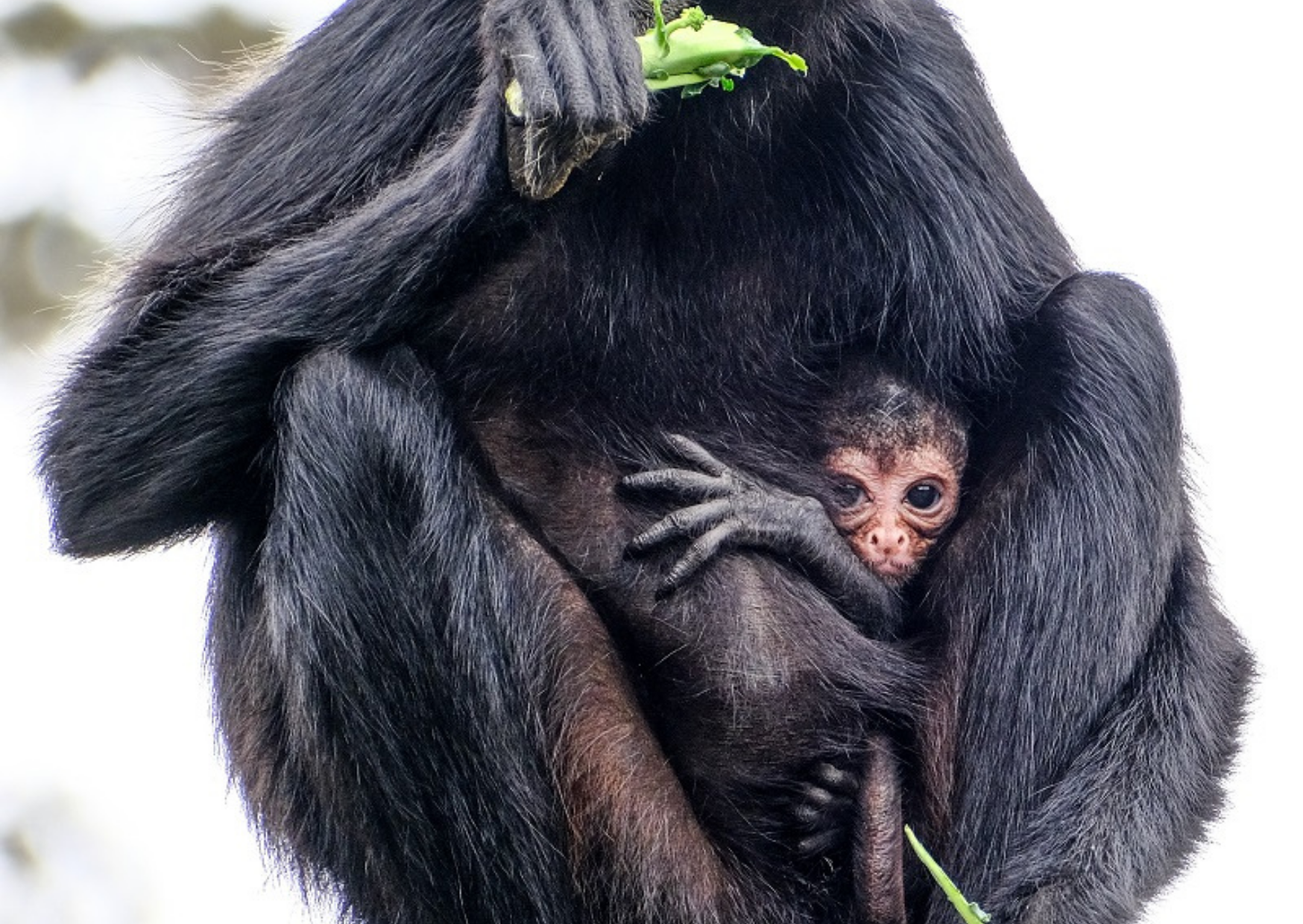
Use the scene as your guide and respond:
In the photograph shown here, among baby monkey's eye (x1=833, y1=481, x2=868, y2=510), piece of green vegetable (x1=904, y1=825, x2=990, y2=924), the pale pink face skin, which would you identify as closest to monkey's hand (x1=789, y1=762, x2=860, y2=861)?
piece of green vegetable (x1=904, y1=825, x2=990, y2=924)

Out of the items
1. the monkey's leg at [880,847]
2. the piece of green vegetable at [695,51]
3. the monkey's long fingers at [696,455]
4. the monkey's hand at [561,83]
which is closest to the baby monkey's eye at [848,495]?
the monkey's long fingers at [696,455]

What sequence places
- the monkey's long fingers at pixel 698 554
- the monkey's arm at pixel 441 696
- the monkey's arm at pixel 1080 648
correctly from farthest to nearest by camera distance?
the monkey's arm at pixel 1080 648, the monkey's long fingers at pixel 698 554, the monkey's arm at pixel 441 696

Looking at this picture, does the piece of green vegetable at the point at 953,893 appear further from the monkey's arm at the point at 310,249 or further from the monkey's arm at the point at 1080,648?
the monkey's arm at the point at 310,249

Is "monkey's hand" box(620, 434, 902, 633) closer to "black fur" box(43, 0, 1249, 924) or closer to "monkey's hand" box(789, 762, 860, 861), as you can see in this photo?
"black fur" box(43, 0, 1249, 924)

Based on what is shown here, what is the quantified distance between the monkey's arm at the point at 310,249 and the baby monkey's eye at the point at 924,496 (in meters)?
1.23

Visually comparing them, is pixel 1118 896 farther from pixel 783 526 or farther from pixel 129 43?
pixel 129 43

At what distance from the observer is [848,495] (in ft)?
13.6

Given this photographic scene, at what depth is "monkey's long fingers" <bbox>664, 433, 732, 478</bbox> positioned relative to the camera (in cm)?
388

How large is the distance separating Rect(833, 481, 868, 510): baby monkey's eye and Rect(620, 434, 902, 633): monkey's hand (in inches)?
5.2

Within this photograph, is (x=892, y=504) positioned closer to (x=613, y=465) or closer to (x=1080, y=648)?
(x=1080, y=648)

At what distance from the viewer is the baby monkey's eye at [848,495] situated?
4.13 metres

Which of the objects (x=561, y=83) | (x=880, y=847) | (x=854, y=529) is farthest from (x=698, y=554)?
(x=561, y=83)

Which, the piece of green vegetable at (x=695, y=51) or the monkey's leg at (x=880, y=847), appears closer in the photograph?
the piece of green vegetable at (x=695, y=51)

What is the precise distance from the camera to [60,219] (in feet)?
34.9
